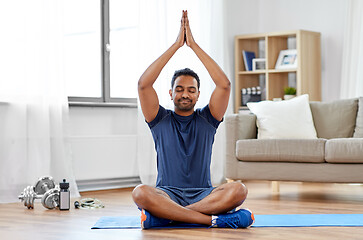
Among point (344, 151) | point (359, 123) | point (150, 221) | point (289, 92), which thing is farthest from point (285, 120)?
point (150, 221)

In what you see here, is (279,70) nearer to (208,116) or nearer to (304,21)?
(304,21)

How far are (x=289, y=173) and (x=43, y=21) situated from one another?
207 centimetres

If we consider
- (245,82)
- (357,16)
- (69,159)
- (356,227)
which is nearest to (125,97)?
(69,159)

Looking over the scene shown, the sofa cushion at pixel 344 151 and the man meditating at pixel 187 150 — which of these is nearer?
the man meditating at pixel 187 150

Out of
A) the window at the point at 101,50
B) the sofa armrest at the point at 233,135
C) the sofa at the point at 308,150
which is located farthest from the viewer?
the window at the point at 101,50

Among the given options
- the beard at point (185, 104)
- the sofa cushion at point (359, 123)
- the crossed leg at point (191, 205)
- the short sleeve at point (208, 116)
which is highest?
the beard at point (185, 104)

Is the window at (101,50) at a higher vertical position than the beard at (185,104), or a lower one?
higher

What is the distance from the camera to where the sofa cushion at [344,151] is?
3961mm

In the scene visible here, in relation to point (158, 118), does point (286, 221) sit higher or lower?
lower

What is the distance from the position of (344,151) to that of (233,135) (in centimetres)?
83

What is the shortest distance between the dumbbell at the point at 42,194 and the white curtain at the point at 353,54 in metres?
3.00

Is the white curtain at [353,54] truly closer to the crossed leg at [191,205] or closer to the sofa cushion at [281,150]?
the sofa cushion at [281,150]

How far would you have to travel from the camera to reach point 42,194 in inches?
161

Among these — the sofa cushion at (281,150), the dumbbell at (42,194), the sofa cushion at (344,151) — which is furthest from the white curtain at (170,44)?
the sofa cushion at (344,151)
